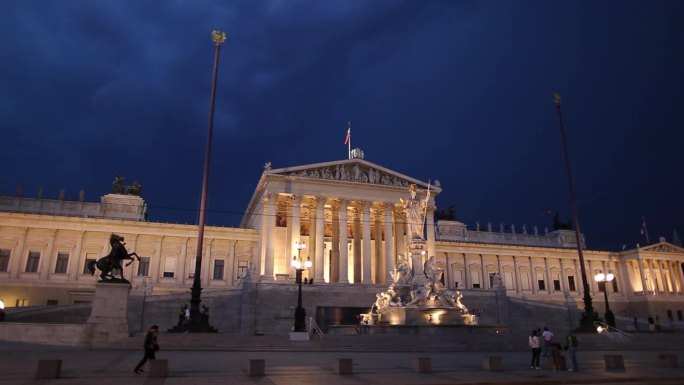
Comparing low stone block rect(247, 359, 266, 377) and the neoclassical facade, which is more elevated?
the neoclassical facade

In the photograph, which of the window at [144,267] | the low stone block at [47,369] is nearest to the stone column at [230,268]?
the window at [144,267]

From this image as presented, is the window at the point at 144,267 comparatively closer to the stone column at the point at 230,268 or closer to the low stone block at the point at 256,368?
the stone column at the point at 230,268

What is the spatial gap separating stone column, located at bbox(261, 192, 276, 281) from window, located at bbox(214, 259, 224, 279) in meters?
10.5

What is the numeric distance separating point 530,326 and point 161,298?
33.6 meters

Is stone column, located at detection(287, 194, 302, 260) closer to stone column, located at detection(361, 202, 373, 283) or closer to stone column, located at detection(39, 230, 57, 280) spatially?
stone column, located at detection(361, 202, 373, 283)

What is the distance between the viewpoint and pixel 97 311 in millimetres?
22000

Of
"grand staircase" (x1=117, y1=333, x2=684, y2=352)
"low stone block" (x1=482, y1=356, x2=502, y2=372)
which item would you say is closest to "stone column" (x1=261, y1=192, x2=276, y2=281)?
"grand staircase" (x1=117, y1=333, x2=684, y2=352)

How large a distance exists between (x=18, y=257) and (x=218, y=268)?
20.8 meters

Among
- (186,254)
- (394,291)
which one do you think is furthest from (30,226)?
(394,291)

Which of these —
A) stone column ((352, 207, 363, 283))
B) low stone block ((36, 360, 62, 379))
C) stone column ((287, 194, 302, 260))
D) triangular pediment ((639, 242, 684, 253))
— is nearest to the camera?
low stone block ((36, 360, 62, 379))

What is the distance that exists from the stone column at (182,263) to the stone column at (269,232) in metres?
11.9

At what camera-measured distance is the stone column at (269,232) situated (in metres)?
48.4

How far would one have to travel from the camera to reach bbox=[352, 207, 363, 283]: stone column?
181ft

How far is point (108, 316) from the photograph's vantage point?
72.3 ft
